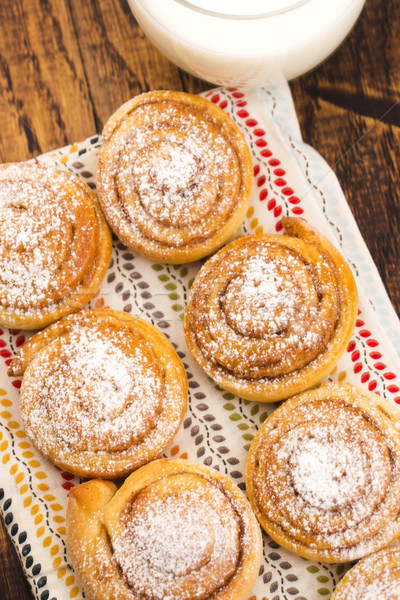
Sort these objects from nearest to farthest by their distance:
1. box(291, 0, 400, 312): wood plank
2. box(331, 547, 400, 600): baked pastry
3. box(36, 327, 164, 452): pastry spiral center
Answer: box(331, 547, 400, 600): baked pastry < box(36, 327, 164, 452): pastry spiral center < box(291, 0, 400, 312): wood plank

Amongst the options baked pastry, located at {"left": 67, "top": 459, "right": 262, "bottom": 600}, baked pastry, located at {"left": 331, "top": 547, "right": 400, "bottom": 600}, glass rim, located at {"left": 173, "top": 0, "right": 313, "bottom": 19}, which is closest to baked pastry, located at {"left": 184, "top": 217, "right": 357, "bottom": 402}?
baked pastry, located at {"left": 67, "top": 459, "right": 262, "bottom": 600}

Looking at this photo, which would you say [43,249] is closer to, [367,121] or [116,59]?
[116,59]

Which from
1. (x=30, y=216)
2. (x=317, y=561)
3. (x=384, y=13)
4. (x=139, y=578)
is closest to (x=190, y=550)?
(x=139, y=578)

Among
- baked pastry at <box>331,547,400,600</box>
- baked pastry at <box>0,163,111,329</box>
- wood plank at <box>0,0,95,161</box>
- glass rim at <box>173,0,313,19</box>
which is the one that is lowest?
baked pastry at <box>331,547,400,600</box>

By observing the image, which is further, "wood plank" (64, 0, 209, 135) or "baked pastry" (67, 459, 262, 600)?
"wood plank" (64, 0, 209, 135)

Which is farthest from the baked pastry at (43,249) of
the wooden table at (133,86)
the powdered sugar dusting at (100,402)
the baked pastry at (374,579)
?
the baked pastry at (374,579)

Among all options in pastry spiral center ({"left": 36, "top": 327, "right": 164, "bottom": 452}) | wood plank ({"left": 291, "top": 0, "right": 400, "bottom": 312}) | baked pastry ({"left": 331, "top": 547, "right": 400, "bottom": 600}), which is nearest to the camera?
baked pastry ({"left": 331, "top": 547, "right": 400, "bottom": 600})

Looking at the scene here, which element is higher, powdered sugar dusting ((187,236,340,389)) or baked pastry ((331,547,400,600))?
powdered sugar dusting ((187,236,340,389))

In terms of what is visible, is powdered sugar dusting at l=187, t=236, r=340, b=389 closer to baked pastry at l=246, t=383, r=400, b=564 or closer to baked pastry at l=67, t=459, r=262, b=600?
baked pastry at l=246, t=383, r=400, b=564
